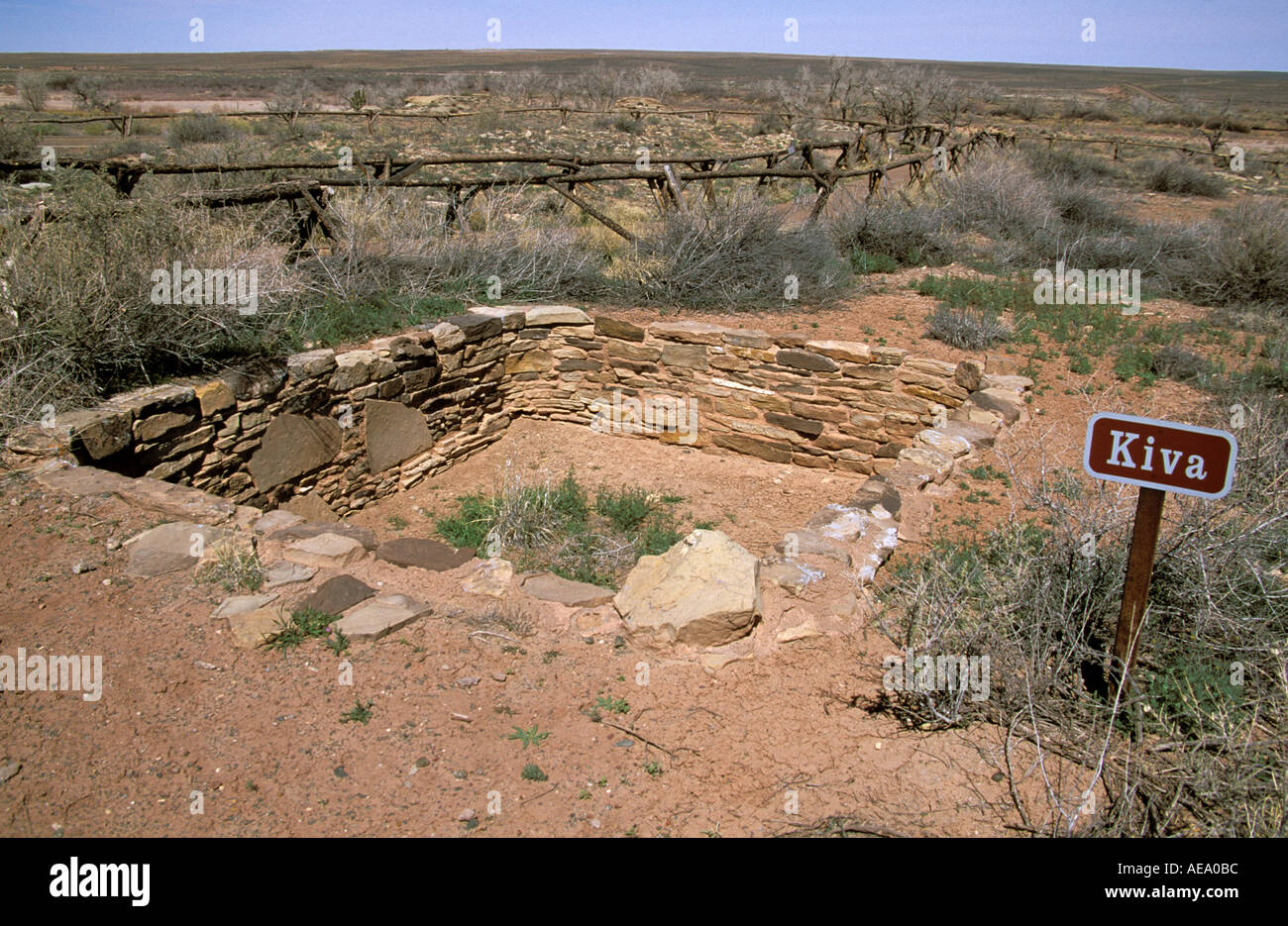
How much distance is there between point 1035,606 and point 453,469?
5219 mm

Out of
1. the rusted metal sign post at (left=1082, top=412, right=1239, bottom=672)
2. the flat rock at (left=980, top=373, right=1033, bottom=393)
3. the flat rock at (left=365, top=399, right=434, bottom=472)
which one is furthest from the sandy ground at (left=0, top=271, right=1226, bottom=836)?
the flat rock at (left=980, top=373, right=1033, bottom=393)

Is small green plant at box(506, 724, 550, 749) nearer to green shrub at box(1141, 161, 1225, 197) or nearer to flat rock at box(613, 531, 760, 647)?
flat rock at box(613, 531, 760, 647)

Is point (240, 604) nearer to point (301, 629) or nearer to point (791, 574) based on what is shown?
point (301, 629)

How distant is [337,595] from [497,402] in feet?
13.5

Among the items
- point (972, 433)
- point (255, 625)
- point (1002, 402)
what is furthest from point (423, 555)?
point (1002, 402)

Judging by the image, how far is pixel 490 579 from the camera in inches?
166

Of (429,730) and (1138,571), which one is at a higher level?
(1138,571)

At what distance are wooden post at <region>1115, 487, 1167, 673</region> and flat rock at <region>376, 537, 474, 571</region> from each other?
3174mm

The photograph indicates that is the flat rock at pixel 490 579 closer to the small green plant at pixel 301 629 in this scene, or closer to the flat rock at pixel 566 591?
the flat rock at pixel 566 591

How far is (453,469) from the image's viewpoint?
7266mm

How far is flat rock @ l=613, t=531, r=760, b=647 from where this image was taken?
368 cm

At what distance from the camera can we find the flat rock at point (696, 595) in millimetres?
3676
